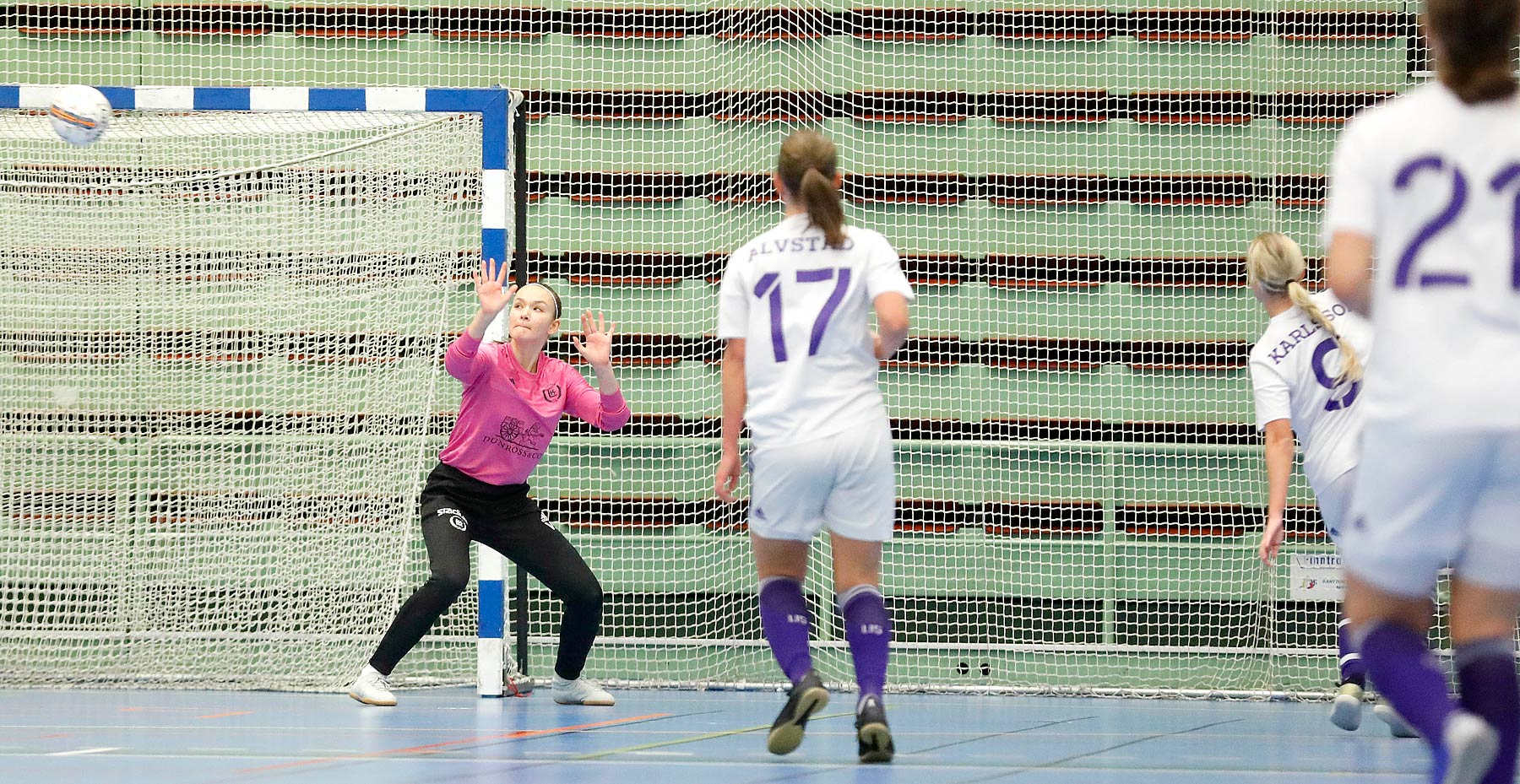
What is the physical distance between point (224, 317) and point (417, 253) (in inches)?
39.5

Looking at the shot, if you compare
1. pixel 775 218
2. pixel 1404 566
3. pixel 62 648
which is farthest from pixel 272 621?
pixel 1404 566

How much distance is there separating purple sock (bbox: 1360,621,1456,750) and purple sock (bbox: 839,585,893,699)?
151cm

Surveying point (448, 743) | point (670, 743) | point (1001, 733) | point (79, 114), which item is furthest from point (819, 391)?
point (79, 114)

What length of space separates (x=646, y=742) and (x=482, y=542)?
4.68 feet

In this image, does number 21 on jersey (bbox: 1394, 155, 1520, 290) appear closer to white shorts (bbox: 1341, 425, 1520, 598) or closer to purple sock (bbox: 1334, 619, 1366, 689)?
white shorts (bbox: 1341, 425, 1520, 598)

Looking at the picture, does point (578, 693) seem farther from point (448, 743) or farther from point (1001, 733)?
point (1001, 733)

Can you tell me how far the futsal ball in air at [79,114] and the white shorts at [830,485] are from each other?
3.47 m

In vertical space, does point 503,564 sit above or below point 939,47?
below

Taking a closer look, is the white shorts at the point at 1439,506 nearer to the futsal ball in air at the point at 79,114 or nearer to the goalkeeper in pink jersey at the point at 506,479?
the goalkeeper in pink jersey at the point at 506,479

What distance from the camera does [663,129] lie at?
334 inches

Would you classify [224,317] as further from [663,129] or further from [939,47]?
[939,47]

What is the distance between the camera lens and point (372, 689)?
5.32 meters

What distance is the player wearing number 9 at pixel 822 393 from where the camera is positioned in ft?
11.7

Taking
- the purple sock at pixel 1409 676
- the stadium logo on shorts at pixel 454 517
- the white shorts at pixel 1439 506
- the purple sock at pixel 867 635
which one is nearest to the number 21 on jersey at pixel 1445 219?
the white shorts at pixel 1439 506
